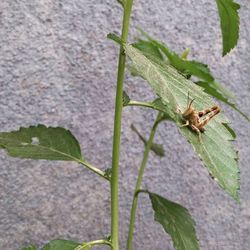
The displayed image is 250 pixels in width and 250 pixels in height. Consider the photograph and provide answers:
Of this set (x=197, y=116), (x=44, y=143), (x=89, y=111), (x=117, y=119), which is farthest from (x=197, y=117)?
(x=89, y=111)

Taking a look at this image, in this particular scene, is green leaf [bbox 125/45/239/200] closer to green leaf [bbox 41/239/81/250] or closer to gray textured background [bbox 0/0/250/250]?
green leaf [bbox 41/239/81/250]

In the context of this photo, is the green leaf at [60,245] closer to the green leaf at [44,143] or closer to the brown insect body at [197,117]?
the green leaf at [44,143]

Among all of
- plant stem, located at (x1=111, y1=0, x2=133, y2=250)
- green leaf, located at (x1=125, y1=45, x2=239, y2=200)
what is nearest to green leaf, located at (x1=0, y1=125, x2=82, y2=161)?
plant stem, located at (x1=111, y1=0, x2=133, y2=250)

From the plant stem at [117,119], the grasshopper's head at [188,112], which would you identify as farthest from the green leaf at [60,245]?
the grasshopper's head at [188,112]

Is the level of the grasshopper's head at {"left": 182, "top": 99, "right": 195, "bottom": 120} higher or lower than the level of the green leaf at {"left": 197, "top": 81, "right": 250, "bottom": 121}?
higher

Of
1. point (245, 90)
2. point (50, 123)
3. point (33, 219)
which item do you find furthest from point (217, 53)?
point (33, 219)

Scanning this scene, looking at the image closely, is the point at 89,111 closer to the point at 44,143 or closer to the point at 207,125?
the point at 44,143
